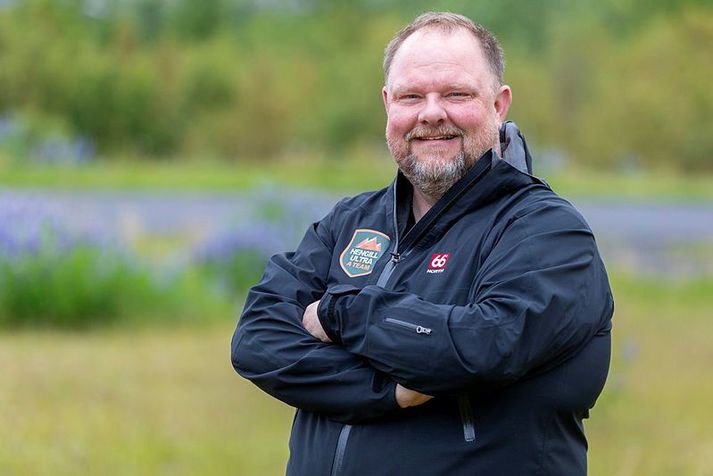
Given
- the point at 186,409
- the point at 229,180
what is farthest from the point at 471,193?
the point at 229,180

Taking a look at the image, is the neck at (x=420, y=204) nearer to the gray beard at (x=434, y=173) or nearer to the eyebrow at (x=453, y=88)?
the gray beard at (x=434, y=173)

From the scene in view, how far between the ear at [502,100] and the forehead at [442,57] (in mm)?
70

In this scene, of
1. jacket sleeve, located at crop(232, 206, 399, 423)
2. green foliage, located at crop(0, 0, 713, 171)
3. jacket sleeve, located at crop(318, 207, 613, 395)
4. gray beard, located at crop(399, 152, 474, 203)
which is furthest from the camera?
green foliage, located at crop(0, 0, 713, 171)

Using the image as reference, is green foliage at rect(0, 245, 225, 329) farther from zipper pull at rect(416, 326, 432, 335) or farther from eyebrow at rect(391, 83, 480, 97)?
zipper pull at rect(416, 326, 432, 335)

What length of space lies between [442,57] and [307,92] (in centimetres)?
2470

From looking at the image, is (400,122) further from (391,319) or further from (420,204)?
(391,319)

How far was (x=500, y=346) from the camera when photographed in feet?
Answer: 9.34

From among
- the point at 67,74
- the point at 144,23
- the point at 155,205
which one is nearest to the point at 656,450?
the point at 155,205

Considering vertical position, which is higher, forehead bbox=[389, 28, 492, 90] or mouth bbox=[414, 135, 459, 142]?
forehead bbox=[389, 28, 492, 90]

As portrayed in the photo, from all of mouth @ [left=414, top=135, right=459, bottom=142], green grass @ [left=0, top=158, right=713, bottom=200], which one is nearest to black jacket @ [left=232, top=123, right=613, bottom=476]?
mouth @ [left=414, top=135, right=459, bottom=142]

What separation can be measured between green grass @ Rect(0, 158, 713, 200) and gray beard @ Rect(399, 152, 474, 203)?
17067mm

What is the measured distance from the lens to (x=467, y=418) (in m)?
2.97

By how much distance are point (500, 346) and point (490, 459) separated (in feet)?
0.96

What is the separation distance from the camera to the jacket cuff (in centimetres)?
314
